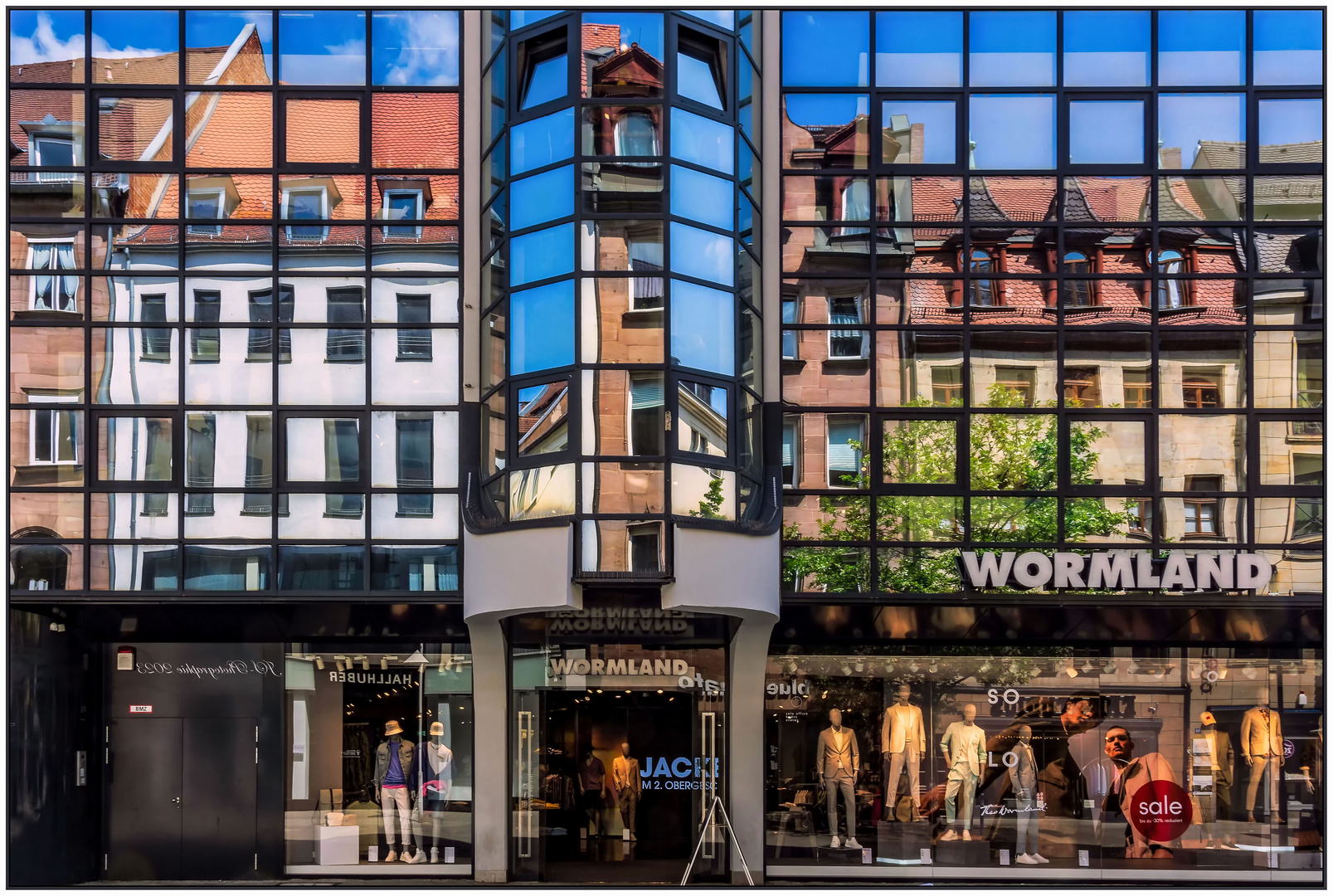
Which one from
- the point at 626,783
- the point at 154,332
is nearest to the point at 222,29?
the point at 154,332

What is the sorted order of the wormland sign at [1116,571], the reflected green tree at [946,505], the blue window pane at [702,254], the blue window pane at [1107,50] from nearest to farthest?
the blue window pane at [702,254] → the wormland sign at [1116,571] → the reflected green tree at [946,505] → the blue window pane at [1107,50]

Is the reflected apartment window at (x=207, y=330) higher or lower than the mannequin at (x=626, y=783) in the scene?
higher

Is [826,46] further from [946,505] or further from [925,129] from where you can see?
[946,505]

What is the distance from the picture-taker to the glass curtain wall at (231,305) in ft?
63.8

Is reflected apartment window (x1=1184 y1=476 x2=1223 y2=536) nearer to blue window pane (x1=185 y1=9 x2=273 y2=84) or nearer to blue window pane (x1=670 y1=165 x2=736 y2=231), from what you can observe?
blue window pane (x1=670 y1=165 x2=736 y2=231)

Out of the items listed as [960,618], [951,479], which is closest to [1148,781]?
[960,618]

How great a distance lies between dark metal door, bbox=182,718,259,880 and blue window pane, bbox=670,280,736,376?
8990 millimetres

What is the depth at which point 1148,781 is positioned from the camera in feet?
66.5

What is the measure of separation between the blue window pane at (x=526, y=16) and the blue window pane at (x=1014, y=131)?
6.53 meters

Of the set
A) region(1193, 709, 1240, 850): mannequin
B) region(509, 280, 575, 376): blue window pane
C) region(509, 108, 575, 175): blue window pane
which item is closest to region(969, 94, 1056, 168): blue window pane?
region(509, 108, 575, 175): blue window pane

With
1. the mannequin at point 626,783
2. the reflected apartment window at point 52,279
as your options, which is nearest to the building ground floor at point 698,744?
the mannequin at point 626,783

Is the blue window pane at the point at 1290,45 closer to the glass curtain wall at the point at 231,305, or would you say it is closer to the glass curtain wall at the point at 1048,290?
the glass curtain wall at the point at 1048,290

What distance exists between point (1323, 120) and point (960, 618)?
9.39 meters

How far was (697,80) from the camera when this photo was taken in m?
18.6
